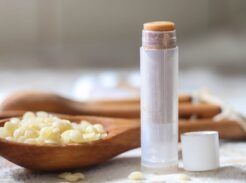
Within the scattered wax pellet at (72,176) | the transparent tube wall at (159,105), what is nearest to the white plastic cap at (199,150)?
the transparent tube wall at (159,105)

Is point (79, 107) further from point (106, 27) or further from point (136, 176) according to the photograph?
point (106, 27)

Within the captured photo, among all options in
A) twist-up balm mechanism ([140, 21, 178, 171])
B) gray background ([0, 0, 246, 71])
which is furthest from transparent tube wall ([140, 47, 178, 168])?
gray background ([0, 0, 246, 71])

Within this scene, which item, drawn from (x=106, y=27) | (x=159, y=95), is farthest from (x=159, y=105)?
(x=106, y=27)

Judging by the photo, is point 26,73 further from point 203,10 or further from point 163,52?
point 163,52

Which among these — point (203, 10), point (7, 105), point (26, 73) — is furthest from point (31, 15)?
point (7, 105)

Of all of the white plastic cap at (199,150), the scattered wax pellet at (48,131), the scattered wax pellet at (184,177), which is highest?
the scattered wax pellet at (48,131)

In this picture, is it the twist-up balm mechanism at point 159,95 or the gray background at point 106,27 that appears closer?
the twist-up balm mechanism at point 159,95

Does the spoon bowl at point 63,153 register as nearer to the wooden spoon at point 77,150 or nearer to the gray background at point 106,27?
the wooden spoon at point 77,150
